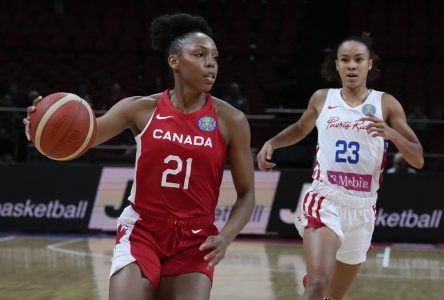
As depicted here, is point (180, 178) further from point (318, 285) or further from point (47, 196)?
point (47, 196)

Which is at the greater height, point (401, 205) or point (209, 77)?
point (209, 77)

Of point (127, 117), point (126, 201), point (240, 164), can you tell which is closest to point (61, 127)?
point (127, 117)

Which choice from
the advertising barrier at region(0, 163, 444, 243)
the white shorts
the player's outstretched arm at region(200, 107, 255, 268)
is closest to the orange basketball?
the player's outstretched arm at region(200, 107, 255, 268)

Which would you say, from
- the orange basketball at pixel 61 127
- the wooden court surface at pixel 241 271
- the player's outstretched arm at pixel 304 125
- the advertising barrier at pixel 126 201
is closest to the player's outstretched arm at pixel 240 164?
the orange basketball at pixel 61 127

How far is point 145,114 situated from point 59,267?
589cm

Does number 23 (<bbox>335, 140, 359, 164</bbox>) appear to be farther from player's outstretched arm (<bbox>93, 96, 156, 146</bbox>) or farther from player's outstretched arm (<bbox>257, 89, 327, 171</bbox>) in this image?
player's outstretched arm (<bbox>93, 96, 156, 146</bbox>)

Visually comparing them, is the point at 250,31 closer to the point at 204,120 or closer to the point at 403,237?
the point at 403,237

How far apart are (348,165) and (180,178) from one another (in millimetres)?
1804

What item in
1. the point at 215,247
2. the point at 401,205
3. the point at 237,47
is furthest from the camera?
the point at 237,47

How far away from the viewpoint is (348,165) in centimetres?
538

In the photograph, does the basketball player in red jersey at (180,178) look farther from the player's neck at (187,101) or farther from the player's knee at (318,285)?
the player's knee at (318,285)

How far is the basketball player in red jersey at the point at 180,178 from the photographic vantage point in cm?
380

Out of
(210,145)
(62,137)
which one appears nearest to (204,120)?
(210,145)

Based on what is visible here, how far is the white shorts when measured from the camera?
5277 millimetres
